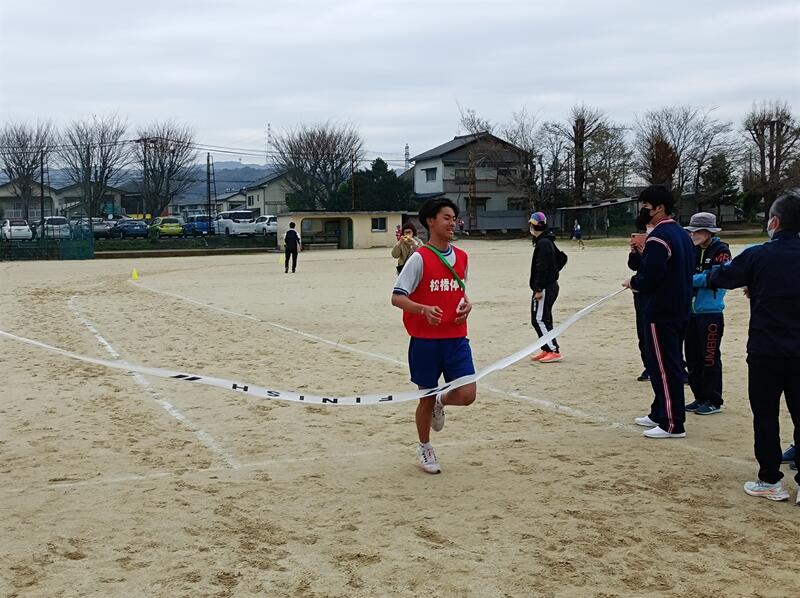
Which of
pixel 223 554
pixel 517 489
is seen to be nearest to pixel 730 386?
pixel 517 489

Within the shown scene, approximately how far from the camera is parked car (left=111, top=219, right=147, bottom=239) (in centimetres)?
5375

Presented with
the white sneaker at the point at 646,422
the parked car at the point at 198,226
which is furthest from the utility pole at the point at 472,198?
the white sneaker at the point at 646,422

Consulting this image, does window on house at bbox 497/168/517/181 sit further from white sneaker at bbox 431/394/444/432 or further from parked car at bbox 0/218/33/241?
white sneaker at bbox 431/394/444/432

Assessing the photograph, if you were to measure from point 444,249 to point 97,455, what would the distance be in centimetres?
323

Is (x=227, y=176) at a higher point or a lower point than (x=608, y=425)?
higher

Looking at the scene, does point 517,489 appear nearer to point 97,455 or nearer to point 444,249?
point 444,249

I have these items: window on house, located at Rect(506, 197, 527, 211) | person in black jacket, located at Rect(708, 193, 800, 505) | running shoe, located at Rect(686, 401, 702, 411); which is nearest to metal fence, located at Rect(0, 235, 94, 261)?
window on house, located at Rect(506, 197, 527, 211)

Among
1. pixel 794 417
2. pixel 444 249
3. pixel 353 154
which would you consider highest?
pixel 353 154

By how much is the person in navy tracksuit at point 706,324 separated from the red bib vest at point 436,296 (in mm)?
2901

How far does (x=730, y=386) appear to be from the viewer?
866cm

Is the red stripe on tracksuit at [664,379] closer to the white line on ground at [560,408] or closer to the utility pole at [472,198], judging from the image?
the white line on ground at [560,408]

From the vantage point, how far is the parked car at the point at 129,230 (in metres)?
53.8

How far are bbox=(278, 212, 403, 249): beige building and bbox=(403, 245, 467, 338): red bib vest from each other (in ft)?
162

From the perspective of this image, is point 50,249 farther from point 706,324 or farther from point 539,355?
point 706,324
